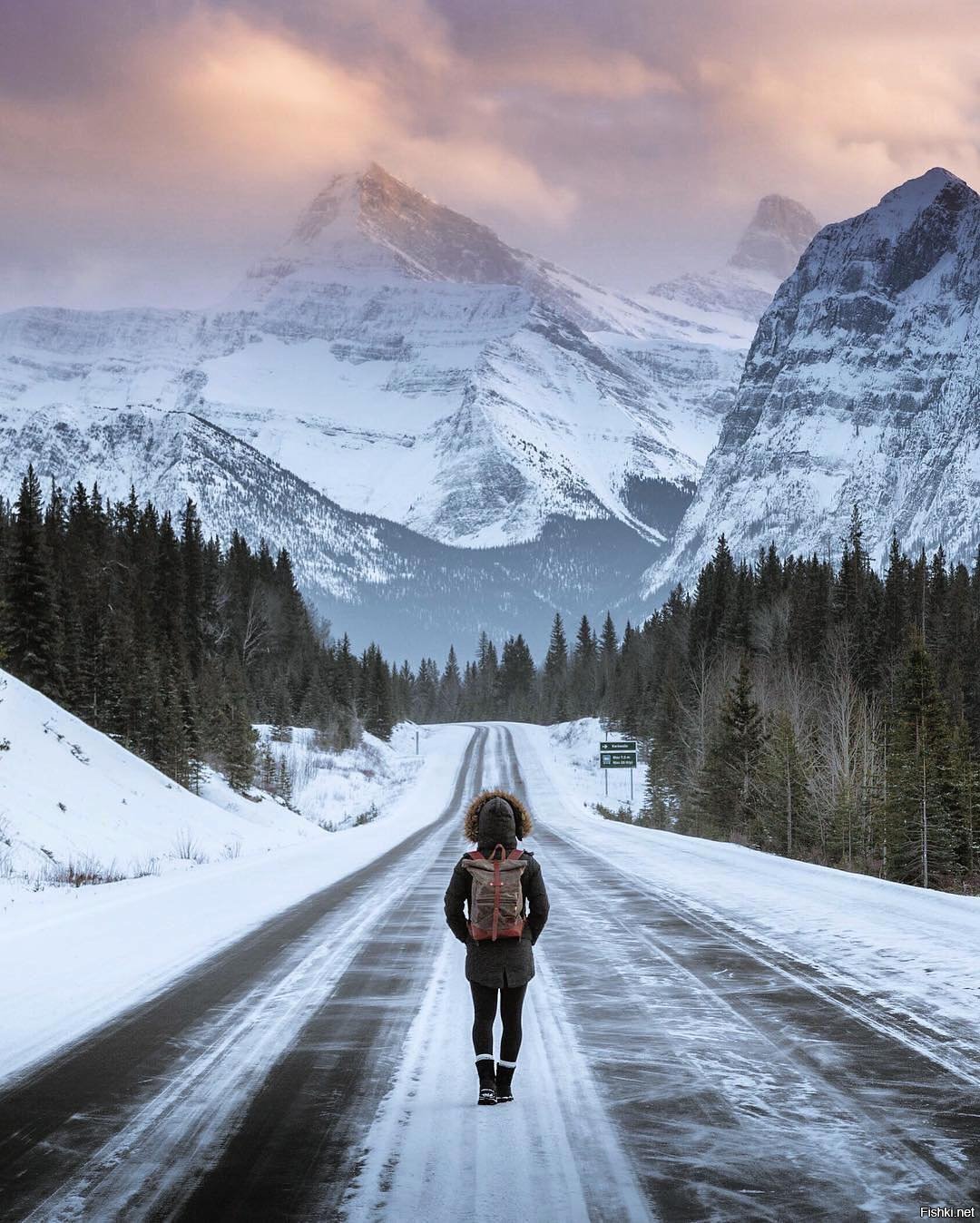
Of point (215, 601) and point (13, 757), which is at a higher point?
point (215, 601)

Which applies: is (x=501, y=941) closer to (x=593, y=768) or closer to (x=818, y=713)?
(x=818, y=713)

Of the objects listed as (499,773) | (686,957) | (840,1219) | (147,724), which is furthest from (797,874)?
(499,773)

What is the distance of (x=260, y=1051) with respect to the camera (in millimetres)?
6711

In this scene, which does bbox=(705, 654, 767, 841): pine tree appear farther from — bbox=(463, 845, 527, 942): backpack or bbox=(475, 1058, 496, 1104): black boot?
bbox=(475, 1058, 496, 1104): black boot

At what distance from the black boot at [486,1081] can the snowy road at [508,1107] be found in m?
0.13

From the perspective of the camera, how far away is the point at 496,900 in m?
5.76

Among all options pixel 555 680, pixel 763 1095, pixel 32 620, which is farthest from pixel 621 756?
pixel 555 680

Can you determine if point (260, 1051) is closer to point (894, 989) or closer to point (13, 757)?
point (894, 989)

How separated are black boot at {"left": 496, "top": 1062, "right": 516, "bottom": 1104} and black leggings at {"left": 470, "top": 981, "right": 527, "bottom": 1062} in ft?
0.15

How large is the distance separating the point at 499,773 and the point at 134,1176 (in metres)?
79.1

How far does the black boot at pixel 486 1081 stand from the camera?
18.3 ft

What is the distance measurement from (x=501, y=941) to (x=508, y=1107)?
0.84 meters

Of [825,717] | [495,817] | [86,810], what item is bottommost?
[86,810]

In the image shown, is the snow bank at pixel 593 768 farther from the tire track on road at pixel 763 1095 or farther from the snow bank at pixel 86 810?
the tire track on road at pixel 763 1095
